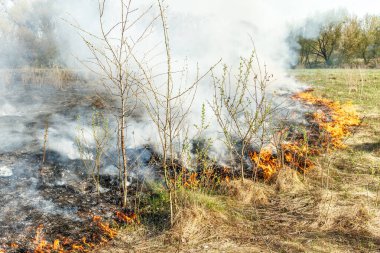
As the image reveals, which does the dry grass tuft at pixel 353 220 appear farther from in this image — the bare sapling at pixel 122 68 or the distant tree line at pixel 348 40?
the distant tree line at pixel 348 40

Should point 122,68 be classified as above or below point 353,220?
above

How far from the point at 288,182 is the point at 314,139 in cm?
224

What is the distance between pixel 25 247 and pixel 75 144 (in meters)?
2.97

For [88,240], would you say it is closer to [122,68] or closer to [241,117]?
[122,68]

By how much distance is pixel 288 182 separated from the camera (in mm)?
5477

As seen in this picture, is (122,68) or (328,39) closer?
(122,68)

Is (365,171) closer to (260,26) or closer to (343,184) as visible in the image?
(343,184)

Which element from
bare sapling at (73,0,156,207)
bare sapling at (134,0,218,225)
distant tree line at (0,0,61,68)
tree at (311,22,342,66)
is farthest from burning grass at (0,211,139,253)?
tree at (311,22,342,66)

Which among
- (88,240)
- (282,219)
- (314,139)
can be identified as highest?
(314,139)

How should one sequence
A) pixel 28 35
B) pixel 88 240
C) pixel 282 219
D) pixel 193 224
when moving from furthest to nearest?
pixel 28 35
pixel 282 219
pixel 193 224
pixel 88 240

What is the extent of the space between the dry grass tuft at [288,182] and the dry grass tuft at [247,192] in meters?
0.26

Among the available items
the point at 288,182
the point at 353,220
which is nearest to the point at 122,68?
the point at 288,182

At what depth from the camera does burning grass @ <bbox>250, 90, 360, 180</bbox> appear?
6.01 metres

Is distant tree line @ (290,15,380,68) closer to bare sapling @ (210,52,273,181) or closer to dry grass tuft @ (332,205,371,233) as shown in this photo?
bare sapling @ (210,52,273,181)
